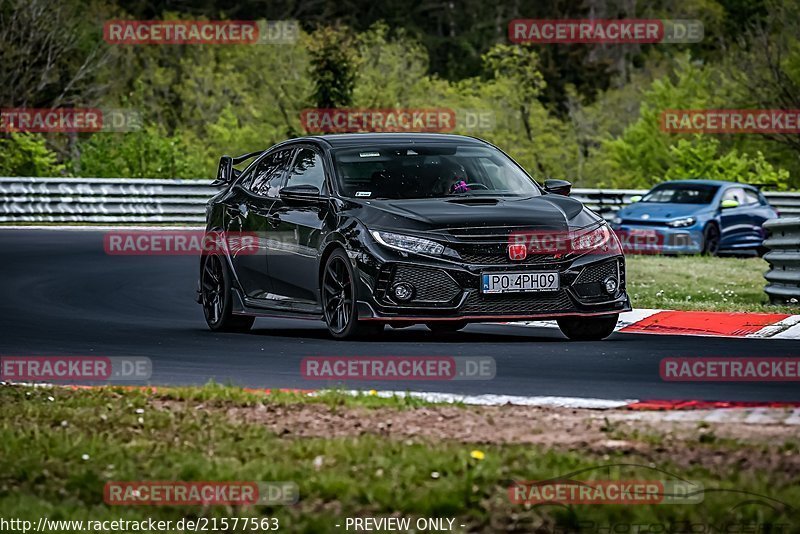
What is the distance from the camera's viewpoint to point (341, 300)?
13.0 metres

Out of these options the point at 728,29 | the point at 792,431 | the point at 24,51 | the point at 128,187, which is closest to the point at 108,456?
the point at 792,431

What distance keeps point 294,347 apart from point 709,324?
12.9 feet

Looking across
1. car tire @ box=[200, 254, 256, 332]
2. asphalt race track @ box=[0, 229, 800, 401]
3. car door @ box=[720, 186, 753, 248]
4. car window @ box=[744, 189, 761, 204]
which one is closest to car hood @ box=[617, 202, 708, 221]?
car door @ box=[720, 186, 753, 248]

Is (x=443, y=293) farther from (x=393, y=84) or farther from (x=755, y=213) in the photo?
(x=393, y=84)

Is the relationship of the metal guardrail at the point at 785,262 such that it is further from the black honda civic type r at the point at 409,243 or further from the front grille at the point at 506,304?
the front grille at the point at 506,304

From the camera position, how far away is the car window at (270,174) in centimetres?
1445

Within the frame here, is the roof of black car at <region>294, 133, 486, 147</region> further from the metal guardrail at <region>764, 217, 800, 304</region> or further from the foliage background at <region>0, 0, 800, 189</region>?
the foliage background at <region>0, 0, 800, 189</region>

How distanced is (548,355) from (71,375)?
3.34 m

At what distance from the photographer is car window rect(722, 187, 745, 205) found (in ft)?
99.3

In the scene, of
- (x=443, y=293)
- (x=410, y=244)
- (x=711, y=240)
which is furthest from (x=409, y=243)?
(x=711, y=240)

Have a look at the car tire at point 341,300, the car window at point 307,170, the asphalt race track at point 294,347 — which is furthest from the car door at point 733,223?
the car tire at point 341,300

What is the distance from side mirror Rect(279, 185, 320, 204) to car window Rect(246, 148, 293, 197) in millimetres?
647

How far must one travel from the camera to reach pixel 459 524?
629 centimetres

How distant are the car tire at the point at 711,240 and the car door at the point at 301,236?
16333 mm
